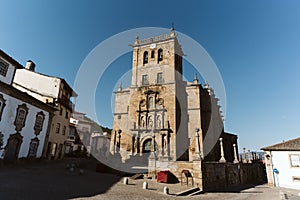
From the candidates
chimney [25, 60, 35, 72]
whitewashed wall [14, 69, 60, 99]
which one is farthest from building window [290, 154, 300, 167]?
chimney [25, 60, 35, 72]

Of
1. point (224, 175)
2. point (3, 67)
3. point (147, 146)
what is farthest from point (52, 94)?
point (224, 175)

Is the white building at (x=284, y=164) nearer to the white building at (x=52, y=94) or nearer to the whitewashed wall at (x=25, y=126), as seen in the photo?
Answer: the whitewashed wall at (x=25, y=126)

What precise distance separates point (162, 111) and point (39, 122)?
15.4m

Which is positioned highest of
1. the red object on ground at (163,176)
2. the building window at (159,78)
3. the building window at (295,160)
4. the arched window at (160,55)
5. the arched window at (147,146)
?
the arched window at (160,55)

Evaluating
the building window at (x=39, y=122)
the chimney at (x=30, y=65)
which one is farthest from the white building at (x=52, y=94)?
the building window at (x=39, y=122)

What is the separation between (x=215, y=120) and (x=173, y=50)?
1326 centimetres

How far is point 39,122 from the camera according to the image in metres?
19.8

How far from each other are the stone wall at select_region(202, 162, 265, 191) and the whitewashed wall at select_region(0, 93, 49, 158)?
17.1 metres

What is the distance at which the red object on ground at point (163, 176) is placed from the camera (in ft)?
46.2

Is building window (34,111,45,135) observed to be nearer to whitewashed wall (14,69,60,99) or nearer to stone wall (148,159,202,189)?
whitewashed wall (14,69,60,99)

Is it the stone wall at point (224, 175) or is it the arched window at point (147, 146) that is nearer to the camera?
the stone wall at point (224, 175)

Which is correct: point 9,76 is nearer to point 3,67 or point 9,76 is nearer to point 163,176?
point 3,67

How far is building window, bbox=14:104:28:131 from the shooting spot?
55.3 feet

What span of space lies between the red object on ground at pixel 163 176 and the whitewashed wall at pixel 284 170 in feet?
44.2
